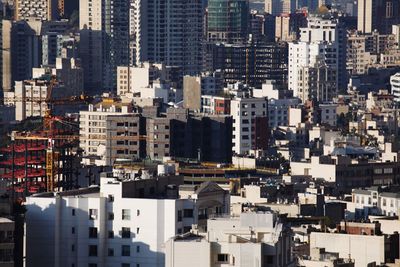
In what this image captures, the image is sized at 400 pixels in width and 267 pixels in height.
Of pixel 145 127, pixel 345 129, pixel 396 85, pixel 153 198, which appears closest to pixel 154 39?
pixel 396 85

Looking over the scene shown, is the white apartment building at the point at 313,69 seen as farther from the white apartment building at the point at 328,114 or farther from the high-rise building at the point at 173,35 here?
the white apartment building at the point at 328,114

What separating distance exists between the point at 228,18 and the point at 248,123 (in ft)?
265

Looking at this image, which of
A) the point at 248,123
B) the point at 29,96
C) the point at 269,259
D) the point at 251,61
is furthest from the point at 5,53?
the point at 269,259

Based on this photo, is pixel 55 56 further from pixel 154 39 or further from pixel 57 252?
pixel 57 252

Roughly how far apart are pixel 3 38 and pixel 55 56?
4.35 meters

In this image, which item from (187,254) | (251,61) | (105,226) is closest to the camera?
(187,254)

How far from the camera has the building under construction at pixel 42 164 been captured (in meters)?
67.9

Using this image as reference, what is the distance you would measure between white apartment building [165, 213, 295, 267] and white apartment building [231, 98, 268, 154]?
68.5 m

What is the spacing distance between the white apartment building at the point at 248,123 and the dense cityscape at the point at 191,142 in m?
0.09

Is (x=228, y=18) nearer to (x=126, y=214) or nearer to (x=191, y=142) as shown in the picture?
(x=191, y=142)

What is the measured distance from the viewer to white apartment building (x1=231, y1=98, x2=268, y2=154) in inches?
A: 4370

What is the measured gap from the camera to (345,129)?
119m

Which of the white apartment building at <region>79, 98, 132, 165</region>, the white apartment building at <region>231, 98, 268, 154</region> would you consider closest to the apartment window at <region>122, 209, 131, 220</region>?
the white apartment building at <region>79, 98, 132, 165</region>

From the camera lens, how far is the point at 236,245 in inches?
1544
